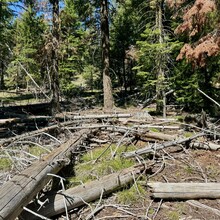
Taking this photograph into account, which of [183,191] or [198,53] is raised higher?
[198,53]

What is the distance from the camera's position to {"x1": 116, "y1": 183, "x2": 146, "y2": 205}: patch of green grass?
16.6 ft

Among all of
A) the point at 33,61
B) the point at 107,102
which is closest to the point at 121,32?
→ the point at 33,61

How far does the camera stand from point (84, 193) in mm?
4840

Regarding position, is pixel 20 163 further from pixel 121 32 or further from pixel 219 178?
pixel 121 32

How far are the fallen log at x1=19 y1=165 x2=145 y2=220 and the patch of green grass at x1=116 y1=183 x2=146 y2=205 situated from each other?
5.7 inches

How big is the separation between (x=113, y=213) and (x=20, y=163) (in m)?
2.19

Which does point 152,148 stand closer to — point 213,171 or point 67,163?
point 213,171

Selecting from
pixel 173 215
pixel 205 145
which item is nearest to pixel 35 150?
pixel 173 215

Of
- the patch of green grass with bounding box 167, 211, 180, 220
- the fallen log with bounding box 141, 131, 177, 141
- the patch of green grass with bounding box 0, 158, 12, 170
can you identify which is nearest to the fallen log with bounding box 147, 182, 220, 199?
the patch of green grass with bounding box 167, 211, 180, 220

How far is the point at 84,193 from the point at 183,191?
1.71 meters

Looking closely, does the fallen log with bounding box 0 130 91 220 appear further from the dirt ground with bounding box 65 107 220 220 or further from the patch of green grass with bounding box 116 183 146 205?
the patch of green grass with bounding box 116 183 146 205

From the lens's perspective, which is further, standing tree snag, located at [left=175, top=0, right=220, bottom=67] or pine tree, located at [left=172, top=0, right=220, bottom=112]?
pine tree, located at [left=172, top=0, right=220, bottom=112]

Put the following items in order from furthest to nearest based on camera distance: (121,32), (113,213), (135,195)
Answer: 1. (121,32)
2. (135,195)
3. (113,213)

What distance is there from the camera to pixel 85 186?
16.3ft
